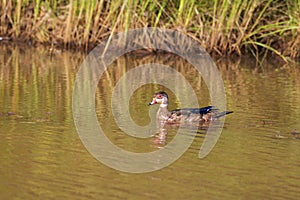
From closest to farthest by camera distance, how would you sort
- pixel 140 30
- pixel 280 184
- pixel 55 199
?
pixel 55 199 → pixel 280 184 → pixel 140 30

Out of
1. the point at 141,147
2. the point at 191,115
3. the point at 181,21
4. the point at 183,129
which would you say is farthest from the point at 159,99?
the point at 181,21

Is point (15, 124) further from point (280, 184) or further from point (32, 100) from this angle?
point (280, 184)

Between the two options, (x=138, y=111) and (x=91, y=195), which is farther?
(x=138, y=111)

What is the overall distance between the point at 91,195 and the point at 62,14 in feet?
28.6

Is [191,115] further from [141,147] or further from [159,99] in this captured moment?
[141,147]

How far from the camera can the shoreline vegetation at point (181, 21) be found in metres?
13.3

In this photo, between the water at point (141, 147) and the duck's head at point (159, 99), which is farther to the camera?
the duck's head at point (159, 99)

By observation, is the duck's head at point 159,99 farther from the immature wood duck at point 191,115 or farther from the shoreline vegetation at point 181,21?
the shoreline vegetation at point 181,21

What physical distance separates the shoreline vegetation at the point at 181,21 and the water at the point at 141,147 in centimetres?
194

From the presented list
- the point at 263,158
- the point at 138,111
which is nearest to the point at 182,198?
the point at 263,158

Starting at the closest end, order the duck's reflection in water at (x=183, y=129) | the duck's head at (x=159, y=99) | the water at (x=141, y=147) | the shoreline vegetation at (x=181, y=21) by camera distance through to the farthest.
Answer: the water at (x=141, y=147) < the duck's reflection in water at (x=183, y=129) < the duck's head at (x=159, y=99) < the shoreline vegetation at (x=181, y=21)

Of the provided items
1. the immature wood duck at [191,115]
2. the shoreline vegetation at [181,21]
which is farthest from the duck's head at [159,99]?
the shoreline vegetation at [181,21]

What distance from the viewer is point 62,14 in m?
14.2

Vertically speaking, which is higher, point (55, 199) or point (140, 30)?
point (140, 30)
